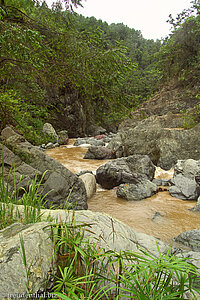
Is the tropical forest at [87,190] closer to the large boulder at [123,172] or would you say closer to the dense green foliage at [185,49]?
the large boulder at [123,172]

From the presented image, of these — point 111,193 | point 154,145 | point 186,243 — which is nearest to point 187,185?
point 111,193

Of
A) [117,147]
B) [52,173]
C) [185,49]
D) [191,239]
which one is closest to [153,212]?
[191,239]

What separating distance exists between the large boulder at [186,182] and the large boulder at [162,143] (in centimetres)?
156

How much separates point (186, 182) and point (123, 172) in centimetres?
197

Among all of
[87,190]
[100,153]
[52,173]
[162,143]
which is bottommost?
[87,190]

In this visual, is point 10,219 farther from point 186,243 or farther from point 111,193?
point 111,193

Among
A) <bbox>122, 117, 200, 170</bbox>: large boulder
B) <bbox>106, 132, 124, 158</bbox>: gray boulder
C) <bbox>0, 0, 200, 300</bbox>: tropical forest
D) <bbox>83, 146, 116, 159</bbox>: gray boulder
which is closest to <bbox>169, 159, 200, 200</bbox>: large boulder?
<bbox>0, 0, 200, 300</bbox>: tropical forest

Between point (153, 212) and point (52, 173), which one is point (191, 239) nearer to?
point (153, 212)

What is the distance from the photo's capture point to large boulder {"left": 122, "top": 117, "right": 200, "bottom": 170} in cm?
809

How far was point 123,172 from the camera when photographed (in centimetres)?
632

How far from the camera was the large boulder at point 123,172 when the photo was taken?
6.19m

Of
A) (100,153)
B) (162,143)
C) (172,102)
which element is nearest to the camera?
(162,143)

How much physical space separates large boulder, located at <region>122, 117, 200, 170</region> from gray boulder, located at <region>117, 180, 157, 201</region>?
2861 mm

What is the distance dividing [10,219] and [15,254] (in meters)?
0.59
